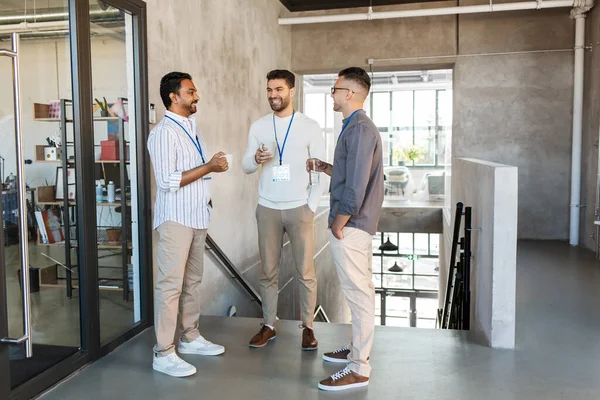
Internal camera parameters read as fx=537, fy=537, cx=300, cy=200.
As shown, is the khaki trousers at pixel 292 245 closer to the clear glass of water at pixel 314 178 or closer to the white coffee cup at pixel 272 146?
the clear glass of water at pixel 314 178

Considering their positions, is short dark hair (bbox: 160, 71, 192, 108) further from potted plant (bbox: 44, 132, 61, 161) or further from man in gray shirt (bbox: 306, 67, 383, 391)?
man in gray shirt (bbox: 306, 67, 383, 391)

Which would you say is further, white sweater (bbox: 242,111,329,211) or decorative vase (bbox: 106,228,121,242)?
decorative vase (bbox: 106,228,121,242)

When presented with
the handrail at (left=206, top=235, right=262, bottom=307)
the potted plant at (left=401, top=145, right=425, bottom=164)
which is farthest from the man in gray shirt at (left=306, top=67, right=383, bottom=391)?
the potted plant at (left=401, top=145, right=425, bottom=164)

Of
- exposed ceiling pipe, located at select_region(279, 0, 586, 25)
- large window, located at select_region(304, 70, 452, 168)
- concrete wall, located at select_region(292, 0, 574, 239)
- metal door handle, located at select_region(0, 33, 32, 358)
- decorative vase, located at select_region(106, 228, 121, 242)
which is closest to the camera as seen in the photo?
metal door handle, located at select_region(0, 33, 32, 358)

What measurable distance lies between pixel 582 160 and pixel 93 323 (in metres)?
6.72

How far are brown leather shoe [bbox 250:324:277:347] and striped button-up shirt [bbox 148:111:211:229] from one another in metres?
0.85

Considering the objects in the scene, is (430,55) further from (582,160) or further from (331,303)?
(331,303)

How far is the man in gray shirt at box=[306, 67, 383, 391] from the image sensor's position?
8.93ft

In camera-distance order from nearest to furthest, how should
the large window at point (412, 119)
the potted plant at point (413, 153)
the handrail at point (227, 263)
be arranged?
the handrail at point (227, 263) < the large window at point (412, 119) < the potted plant at point (413, 153)

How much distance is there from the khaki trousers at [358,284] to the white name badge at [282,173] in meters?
0.69

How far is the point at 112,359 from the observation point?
3.26m

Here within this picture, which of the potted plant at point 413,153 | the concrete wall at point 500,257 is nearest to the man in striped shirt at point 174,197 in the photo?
the concrete wall at point 500,257

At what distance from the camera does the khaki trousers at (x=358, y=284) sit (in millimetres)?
2779

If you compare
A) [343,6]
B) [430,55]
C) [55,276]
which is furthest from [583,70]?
[55,276]
